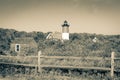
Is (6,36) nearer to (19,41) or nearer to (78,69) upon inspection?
(19,41)

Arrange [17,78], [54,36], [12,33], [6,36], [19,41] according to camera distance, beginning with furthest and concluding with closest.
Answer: [12,33] < [6,36] < [54,36] < [19,41] < [17,78]

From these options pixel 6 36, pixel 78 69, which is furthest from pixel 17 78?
pixel 6 36

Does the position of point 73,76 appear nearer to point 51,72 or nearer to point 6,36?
point 51,72

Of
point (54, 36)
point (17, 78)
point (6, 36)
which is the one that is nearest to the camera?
point (17, 78)

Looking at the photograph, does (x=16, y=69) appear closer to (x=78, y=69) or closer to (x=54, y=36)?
(x=78, y=69)

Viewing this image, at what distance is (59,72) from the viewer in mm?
16750

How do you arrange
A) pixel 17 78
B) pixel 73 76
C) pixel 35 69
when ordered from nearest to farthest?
pixel 17 78 < pixel 73 76 < pixel 35 69

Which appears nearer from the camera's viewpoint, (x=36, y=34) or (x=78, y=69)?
(x=78, y=69)

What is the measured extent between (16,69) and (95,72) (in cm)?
544

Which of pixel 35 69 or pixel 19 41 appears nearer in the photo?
A: pixel 35 69

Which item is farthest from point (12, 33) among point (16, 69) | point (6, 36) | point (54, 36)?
point (16, 69)

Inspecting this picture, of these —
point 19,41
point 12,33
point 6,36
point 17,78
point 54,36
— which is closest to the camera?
point 17,78

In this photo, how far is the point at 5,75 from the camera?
16562 mm

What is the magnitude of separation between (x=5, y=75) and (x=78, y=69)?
4.78 metres
